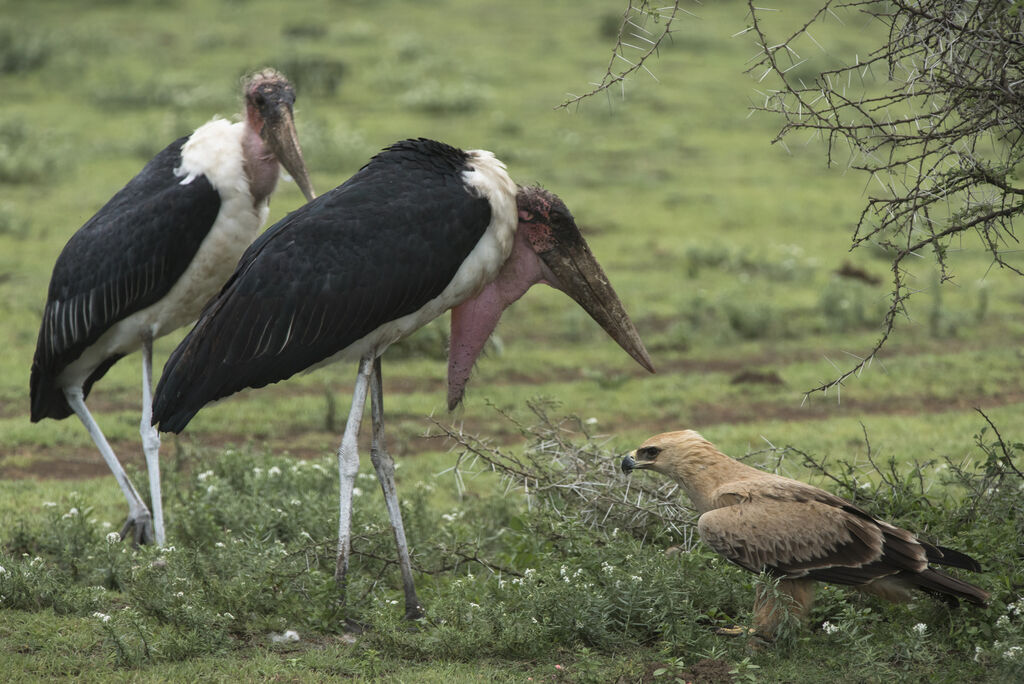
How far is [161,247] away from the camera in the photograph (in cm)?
612

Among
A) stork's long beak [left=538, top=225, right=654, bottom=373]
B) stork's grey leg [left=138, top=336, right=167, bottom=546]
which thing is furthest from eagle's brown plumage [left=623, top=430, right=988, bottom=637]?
stork's grey leg [left=138, top=336, right=167, bottom=546]

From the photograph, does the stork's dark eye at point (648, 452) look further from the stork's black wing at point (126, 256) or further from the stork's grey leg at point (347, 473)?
the stork's black wing at point (126, 256)

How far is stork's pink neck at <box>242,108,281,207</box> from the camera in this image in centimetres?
633

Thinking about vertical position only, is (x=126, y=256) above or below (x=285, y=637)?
above

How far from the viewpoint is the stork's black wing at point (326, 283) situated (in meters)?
5.21

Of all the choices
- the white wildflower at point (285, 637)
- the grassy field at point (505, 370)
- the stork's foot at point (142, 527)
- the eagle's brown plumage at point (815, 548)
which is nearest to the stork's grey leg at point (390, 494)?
the grassy field at point (505, 370)

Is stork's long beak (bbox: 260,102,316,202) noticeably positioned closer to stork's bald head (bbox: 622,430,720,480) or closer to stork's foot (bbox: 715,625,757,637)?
stork's bald head (bbox: 622,430,720,480)

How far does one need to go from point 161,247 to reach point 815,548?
3341 millimetres

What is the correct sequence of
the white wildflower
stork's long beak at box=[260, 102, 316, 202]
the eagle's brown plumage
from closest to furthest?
1. the eagle's brown plumage
2. the white wildflower
3. stork's long beak at box=[260, 102, 316, 202]

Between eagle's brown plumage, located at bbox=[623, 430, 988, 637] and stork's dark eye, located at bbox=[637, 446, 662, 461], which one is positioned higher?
stork's dark eye, located at bbox=[637, 446, 662, 461]

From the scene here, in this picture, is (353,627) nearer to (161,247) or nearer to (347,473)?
(347,473)

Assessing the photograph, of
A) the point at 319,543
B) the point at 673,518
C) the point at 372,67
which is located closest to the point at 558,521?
the point at 673,518

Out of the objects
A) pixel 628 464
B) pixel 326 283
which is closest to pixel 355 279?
pixel 326 283

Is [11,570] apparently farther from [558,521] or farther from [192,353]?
[558,521]
